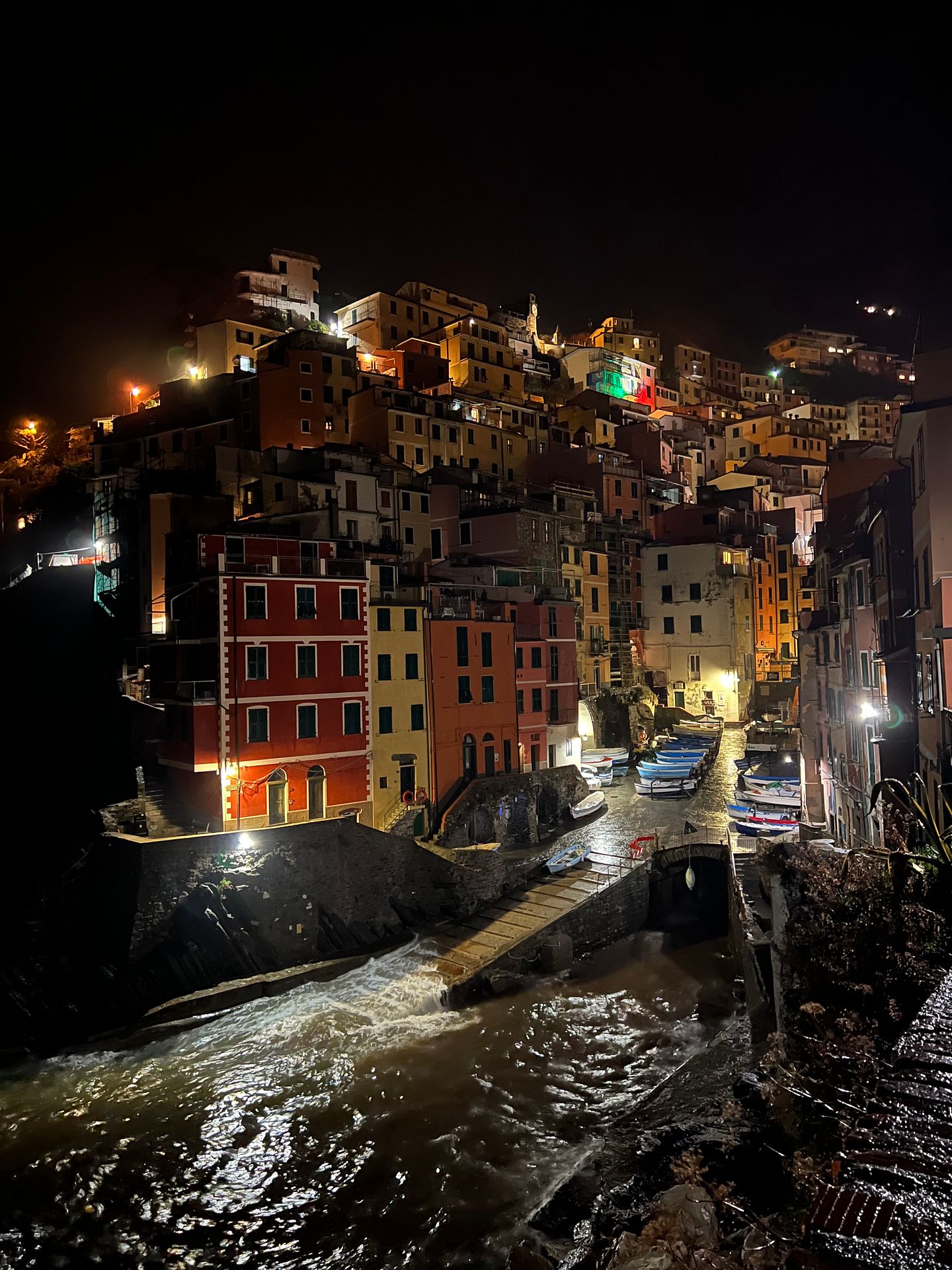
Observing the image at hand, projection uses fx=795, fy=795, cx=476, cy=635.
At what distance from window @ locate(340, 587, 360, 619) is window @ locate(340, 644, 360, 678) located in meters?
1.18

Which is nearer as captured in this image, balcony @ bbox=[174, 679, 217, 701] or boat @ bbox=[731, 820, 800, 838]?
balcony @ bbox=[174, 679, 217, 701]

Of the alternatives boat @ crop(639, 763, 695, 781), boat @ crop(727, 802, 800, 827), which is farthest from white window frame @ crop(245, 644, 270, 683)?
boat @ crop(639, 763, 695, 781)

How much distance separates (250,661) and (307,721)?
349cm

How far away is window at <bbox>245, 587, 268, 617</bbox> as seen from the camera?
106 ft

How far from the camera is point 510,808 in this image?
39.6 m

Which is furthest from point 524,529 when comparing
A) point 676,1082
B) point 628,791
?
point 676,1082

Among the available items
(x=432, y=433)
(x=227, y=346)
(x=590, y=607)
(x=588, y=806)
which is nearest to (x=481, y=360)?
(x=432, y=433)

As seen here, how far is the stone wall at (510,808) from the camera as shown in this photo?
3744 cm

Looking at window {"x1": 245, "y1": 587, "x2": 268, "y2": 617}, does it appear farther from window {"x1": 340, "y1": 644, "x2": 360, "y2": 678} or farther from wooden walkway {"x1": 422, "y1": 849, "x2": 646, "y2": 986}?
wooden walkway {"x1": 422, "y1": 849, "x2": 646, "y2": 986}

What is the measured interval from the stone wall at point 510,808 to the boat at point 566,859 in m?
3.63

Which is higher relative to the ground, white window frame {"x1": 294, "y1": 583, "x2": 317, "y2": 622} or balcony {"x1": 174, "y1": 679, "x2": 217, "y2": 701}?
white window frame {"x1": 294, "y1": 583, "x2": 317, "y2": 622}

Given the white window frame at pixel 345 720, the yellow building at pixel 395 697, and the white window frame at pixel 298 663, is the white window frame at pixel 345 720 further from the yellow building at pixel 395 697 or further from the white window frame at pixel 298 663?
the white window frame at pixel 298 663

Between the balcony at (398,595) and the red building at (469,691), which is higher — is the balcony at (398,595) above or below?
above

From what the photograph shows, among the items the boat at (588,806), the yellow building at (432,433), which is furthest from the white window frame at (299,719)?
the yellow building at (432,433)
